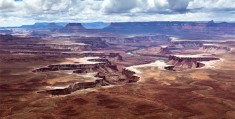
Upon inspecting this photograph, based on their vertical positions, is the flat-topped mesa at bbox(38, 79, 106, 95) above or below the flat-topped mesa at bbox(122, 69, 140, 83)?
above

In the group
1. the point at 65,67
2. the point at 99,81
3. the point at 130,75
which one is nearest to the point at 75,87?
the point at 99,81

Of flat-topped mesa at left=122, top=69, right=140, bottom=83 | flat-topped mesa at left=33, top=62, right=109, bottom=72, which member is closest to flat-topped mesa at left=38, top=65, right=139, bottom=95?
flat-topped mesa at left=122, top=69, right=140, bottom=83

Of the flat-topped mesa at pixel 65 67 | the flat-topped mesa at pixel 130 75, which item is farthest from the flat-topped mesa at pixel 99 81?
the flat-topped mesa at pixel 65 67

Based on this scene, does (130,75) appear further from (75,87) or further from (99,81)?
(75,87)

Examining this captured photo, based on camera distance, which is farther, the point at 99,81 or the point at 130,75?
the point at 130,75

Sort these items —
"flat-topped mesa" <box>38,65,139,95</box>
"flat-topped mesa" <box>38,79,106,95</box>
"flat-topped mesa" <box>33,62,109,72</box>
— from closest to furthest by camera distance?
"flat-topped mesa" <box>38,79,106,95</box>, "flat-topped mesa" <box>38,65,139,95</box>, "flat-topped mesa" <box>33,62,109,72</box>

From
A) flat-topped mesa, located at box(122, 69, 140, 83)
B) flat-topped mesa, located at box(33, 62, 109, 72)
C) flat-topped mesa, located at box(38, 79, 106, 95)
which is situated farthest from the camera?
flat-topped mesa, located at box(33, 62, 109, 72)

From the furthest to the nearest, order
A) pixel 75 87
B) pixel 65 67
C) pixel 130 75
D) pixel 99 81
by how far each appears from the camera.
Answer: pixel 65 67
pixel 130 75
pixel 99 81
pixel 75 87

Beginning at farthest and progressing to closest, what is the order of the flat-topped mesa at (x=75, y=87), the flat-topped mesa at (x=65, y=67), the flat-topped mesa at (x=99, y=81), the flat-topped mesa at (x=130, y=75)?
the flat-topped mesa at (x=65, y=67) < the flat-topped mesa at (x=130, y=75) < the flat-topped mesa at (x=99, y=81) < the flat-topped mesa at (x=75, y=87)

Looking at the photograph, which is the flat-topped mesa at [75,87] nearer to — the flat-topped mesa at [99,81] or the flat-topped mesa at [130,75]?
the flat-topped mesa at [99,81]

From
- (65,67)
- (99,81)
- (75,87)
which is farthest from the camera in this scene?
(65,67)

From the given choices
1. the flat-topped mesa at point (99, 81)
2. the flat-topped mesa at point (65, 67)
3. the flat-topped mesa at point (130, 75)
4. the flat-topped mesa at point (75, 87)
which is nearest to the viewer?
the flat-topped mesa at point (75, 87)

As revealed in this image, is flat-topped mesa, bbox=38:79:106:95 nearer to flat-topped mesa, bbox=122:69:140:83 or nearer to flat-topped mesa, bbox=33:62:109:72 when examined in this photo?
flat-topped mesa, bbox=122:69:140:83
